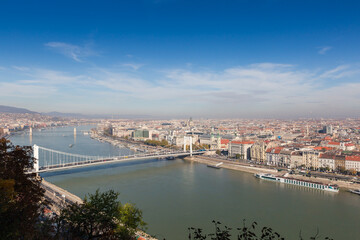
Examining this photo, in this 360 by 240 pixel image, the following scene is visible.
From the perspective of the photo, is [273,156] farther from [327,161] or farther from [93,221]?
[93,221]


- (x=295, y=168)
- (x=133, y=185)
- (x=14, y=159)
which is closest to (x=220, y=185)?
(x=133, y=185)

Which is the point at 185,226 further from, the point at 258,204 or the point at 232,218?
the point at 258,204

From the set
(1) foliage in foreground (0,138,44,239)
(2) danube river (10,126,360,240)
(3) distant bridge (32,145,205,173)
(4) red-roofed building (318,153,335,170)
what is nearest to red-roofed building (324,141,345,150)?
(4) red-roofed building (318,153,335,170)

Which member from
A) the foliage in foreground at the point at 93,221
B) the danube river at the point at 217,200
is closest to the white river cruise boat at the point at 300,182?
the danube river at the point at 217,200

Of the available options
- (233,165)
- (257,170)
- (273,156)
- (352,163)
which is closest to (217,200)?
(257,170)

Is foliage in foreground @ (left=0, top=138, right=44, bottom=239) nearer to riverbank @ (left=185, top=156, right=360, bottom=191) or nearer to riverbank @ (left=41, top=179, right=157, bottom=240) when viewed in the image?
riverbank @ (left=41, top=179, right=157, bottom=240)

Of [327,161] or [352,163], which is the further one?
[327,161]

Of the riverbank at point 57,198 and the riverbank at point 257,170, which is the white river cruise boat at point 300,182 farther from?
the riverbank at point 57,198

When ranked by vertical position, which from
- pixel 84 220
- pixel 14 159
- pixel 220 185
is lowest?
pixel 220 185
